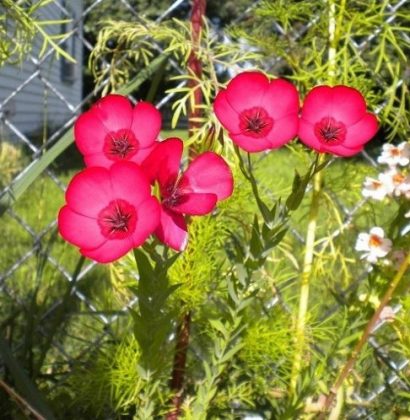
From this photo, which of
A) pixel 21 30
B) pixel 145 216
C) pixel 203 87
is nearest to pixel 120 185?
pixel 145 216

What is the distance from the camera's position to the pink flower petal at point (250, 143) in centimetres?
80

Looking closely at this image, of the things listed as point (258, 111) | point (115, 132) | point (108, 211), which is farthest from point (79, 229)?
point (258, 111)

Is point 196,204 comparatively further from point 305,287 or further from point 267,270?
point 267,270

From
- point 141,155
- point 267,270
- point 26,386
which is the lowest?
point 267,270

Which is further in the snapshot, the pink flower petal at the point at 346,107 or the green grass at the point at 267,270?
the green grass at the point at 267,270

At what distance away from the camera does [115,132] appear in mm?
800

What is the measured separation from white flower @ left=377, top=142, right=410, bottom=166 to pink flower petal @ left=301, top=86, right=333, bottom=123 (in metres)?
0.35

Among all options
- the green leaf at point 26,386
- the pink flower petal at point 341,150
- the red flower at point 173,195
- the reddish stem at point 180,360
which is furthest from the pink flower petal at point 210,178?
the reddish stem at point 180,360

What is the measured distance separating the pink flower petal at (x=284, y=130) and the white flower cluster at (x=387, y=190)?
14.0 inches

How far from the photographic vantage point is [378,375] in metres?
1.46

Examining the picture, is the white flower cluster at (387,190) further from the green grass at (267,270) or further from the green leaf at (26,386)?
the green leaf at (26,386)

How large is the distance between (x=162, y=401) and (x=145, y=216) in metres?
0.58

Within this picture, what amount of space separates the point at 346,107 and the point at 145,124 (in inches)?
8.5

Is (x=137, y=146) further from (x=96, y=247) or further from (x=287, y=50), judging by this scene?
(x=287, y=50)
